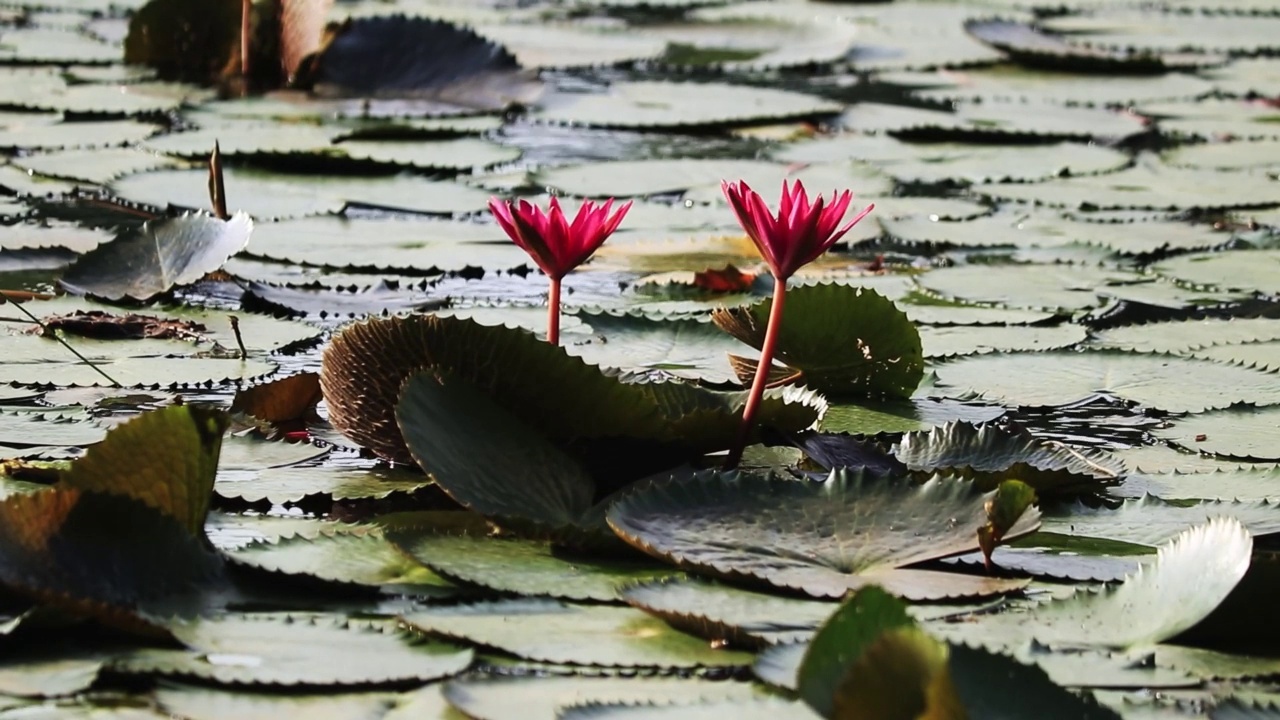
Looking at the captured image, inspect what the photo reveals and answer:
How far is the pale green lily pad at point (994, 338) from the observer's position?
5.60ft

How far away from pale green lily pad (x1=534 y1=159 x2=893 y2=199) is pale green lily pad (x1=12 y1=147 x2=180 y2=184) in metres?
0.57

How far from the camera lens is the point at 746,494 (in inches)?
44.0

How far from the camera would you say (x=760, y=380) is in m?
1.21

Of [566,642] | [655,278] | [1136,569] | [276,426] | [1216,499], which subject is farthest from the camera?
[655,278]

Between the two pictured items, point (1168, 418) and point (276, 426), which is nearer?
point (276, 426)

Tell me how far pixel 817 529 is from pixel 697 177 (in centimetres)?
158

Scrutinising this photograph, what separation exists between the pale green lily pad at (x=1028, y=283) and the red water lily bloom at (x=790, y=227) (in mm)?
799

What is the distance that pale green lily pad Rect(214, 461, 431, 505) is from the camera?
120 cm

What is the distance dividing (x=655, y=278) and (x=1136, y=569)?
99 cm

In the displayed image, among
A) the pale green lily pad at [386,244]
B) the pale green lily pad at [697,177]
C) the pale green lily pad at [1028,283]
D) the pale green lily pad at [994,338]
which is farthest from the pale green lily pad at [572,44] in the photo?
the pale green lily pad at [994,338]

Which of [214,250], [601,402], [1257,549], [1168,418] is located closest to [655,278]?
[214,250]

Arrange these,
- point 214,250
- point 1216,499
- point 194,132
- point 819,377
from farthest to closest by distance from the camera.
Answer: point 194,132 < point 214,250 < point 819,377 < point 1216,499

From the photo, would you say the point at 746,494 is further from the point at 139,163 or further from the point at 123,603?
the point at 139,163

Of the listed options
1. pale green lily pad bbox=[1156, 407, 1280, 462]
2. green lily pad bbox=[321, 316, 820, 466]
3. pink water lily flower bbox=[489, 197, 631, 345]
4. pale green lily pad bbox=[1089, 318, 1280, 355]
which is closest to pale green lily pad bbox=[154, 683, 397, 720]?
green lily pad bbox=[321, 316, 820, 466]
